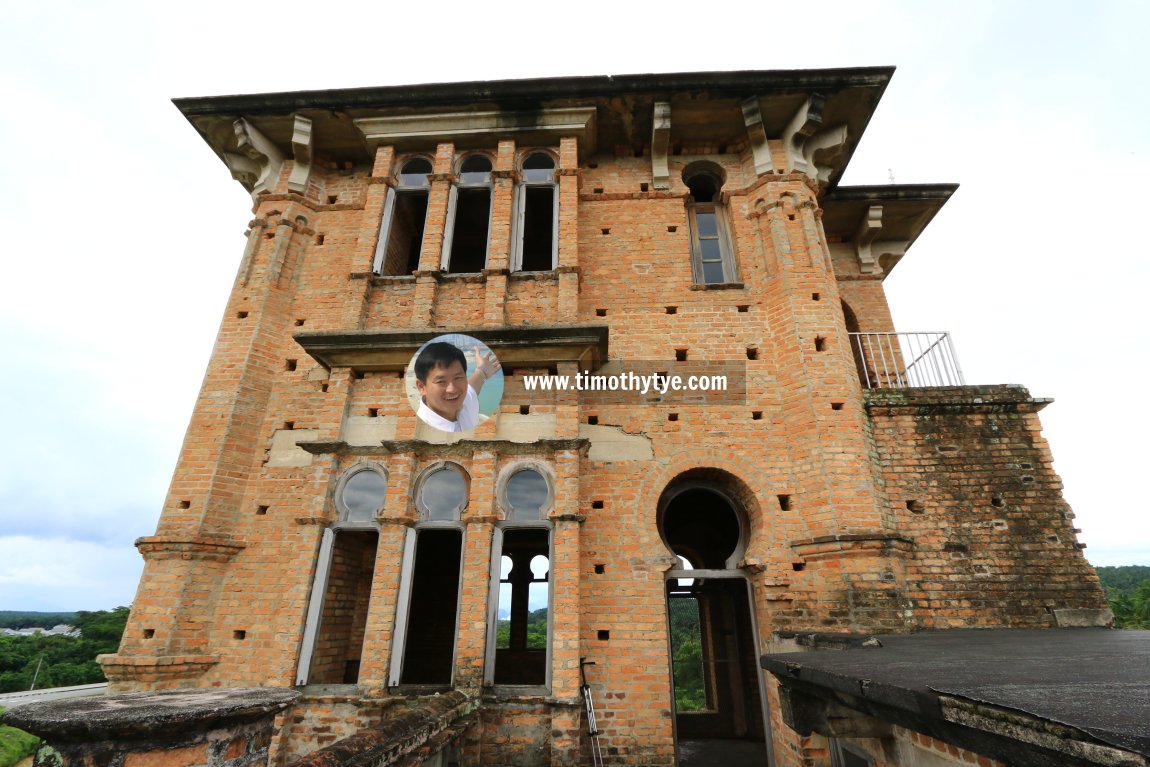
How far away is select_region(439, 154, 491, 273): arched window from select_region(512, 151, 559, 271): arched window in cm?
57

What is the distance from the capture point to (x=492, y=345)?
749 centimetres

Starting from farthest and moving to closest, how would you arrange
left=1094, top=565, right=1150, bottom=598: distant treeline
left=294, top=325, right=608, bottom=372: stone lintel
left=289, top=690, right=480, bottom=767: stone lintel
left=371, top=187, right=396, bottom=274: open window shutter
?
left=1094, top=565, right=1150, bottom=598: distant treeline → left=371, top=187, right=396, bottom=274: open window shutter → left=294, top=325, right=608, bottom=372: stone lintel → left=289, top=690, right=480, bottom=767: stone lintel

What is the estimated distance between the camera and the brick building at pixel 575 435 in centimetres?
628

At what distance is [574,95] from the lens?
927cm

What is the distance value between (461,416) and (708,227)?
19.5 ft

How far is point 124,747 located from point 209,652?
5.52m

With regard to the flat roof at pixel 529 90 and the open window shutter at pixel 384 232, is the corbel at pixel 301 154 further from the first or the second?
the open window shutter at pixel 384 232

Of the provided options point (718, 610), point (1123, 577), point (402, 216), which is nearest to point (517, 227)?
point (402, 216)

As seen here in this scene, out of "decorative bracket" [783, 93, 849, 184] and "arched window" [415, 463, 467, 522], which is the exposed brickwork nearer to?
"decorative bracket" [783, 93, 849, 184]

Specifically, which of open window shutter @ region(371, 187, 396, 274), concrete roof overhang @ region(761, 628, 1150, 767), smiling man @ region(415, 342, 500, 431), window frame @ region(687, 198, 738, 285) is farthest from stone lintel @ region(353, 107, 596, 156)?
concrete roof overhang @ region(761, 628, 1150, 767)

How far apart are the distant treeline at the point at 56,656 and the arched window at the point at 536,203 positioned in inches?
1566

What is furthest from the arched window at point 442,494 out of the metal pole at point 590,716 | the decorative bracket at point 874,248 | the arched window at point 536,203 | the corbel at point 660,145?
the decorative bracket at point 874,248

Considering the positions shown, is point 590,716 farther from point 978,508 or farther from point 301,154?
point 301,154

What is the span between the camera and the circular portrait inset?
24.0ft
